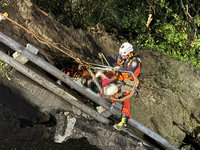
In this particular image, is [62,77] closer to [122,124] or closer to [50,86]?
[50,86]

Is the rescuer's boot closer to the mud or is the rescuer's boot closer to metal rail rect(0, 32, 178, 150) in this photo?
metal rail rect(0, 32, 178, 150)

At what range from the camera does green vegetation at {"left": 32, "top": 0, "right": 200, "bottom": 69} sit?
739 cm

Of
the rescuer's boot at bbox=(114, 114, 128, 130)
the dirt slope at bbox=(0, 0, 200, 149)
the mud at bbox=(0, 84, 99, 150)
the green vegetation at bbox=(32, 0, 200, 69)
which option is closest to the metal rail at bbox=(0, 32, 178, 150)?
the rescuer's boot at bbox=(114, 114, 128, 130)

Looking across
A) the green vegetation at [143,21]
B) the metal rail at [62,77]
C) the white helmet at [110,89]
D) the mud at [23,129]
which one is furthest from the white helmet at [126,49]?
the green vegetation at [143,21]

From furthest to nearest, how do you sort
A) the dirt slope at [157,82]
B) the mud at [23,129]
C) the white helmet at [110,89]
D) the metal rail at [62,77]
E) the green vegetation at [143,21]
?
→ the green vegetation at [143,21], the dirt slope at [157,82], the white helmet at [110,89], the metal rail at [62,77], the mud at [23,129]

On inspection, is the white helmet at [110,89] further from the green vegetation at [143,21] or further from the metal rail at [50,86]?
the green vegetation at [143,21]

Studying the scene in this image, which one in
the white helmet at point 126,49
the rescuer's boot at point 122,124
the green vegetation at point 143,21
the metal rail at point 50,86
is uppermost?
the green vegetation at point 143,21

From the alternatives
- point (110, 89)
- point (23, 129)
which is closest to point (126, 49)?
point (110, 89)

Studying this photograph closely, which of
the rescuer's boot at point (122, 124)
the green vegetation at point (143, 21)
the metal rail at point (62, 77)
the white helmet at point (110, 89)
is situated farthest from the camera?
the green vegetation at point (143, 21)

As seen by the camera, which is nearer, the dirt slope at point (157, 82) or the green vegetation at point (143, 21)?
the dirt slope at point (157, 82)

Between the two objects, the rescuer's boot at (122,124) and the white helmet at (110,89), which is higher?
the white helmet at (110,89)

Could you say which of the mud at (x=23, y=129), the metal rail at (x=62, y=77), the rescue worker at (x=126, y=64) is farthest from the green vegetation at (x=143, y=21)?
the mud at (x=23, y=129)

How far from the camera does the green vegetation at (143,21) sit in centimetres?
739

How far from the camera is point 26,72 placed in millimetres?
3945
